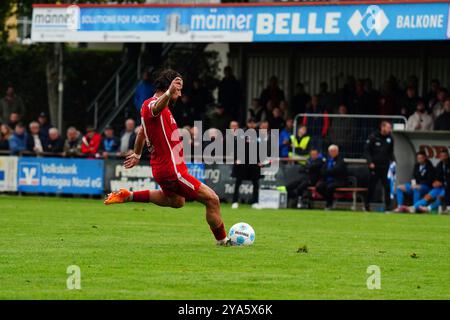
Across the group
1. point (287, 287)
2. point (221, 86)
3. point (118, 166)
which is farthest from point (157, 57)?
point (287, 287)

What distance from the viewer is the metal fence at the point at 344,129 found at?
2748cm

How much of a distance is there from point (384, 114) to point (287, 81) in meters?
6.11

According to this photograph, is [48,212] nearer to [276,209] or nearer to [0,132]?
[276,209]

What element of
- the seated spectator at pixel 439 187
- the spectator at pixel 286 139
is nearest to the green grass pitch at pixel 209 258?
the seated spectator at pixel 439 187

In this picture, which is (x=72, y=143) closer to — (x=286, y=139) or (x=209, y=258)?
(x=286, y=139)

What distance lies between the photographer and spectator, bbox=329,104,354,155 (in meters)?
27.7

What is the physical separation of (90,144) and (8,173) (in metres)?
2.24

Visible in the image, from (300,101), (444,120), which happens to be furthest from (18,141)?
(444,120)

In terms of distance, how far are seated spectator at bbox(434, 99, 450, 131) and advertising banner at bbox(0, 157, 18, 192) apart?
10777 millimetres

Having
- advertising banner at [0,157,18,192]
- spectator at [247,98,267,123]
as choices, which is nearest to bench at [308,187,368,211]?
spectator at [247,98,267,123]

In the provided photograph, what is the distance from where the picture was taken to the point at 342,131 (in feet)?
91.4

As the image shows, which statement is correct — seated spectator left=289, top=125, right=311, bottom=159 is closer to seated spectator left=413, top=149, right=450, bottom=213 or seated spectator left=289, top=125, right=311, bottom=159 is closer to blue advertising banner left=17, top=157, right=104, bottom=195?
seated spectator left=413, top=149, right=450, bottom=213

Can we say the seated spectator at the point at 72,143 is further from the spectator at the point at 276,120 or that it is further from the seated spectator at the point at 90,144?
the spectator at the point at 276,120

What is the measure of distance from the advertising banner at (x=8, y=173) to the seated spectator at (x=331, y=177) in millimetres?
8112
